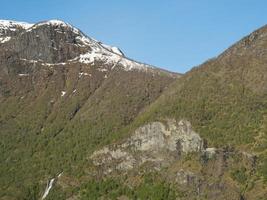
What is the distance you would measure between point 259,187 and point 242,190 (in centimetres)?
579

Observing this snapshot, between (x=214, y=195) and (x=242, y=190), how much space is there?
30.2 ft

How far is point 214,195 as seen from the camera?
199375 millimetres

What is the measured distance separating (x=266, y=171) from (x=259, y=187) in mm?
7120

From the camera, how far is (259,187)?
641 ft

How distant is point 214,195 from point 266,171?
18808 mm

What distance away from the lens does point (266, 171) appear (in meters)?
200

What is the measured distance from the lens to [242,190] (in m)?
198

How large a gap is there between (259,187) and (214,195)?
14787 mm
